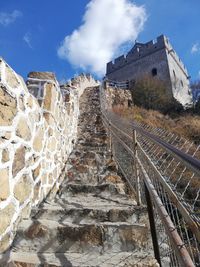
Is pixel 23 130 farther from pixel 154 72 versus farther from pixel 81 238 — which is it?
pixel 154 72

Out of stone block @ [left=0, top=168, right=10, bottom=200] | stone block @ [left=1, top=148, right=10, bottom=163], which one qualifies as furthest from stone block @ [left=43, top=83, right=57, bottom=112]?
stone block @ [left=0, top=168, right=10, bottom=200]

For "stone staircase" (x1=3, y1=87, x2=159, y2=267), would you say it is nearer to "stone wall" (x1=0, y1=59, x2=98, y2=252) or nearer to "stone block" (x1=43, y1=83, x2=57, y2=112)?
"stone wall" (x1=0, y1=59, x2=98, y2=252)

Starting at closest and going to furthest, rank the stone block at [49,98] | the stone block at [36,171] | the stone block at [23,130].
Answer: the stone block at [23,130] → the stone block at [36,171] → the stone block at [49,98]

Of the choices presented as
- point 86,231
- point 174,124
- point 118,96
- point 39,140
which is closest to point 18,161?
point 39,140

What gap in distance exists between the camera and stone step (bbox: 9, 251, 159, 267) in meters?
2.29

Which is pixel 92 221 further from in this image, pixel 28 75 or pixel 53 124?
pixel 28 75

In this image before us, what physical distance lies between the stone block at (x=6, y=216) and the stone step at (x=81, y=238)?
0.21 m

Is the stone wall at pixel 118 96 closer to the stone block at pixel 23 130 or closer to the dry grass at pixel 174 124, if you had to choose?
the dry grass at pixel 174 124

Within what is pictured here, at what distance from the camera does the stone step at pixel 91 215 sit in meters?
2.97

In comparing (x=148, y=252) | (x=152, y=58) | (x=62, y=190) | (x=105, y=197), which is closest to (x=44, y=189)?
(x=62, y=190)

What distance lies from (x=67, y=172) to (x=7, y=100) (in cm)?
228

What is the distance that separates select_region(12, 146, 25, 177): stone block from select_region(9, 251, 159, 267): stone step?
2.66ft

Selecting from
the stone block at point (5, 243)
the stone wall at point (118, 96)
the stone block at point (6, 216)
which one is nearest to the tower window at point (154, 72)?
the stone wall at point (118, 96)

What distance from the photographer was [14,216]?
268 cm
